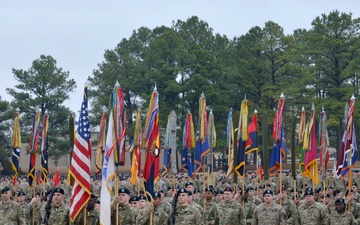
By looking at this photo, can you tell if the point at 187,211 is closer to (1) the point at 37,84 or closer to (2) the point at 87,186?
(2) the point at 87,186

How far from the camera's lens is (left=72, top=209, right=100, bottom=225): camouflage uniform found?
13.4 meters

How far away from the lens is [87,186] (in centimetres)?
1261

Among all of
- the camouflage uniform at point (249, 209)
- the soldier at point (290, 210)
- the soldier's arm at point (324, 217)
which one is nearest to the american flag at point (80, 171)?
the soldier's arm at point (324, 217)

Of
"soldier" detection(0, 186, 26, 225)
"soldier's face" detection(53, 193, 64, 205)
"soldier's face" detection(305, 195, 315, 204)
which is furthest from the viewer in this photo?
"soldier" detection(0, 186, 26, 225)

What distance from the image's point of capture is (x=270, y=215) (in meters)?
15.1

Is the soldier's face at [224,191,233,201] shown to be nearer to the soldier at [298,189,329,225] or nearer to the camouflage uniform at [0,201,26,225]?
the soldier at [298,189,329,225]

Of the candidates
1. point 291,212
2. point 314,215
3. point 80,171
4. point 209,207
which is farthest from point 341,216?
point 80,171

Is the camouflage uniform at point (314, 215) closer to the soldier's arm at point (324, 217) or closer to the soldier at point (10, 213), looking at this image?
the soldier's arm at point (324, 217)

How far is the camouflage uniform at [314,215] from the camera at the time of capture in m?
15.3

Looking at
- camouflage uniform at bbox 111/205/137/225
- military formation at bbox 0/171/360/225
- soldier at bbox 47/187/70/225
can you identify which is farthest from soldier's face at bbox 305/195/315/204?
soldier at bbox 47/187/70/225

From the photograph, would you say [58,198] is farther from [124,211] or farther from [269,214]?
[269,214]

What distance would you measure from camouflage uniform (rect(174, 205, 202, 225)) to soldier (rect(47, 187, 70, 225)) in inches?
87.6

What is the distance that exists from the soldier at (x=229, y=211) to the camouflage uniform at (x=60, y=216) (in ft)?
13.4

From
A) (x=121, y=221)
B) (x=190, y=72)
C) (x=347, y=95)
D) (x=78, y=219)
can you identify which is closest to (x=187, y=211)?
(x=121, y=221)
